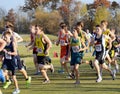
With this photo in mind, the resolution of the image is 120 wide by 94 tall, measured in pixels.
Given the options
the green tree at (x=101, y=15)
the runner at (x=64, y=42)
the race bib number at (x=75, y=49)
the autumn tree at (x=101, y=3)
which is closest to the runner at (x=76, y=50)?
the race bib number at (x=75, y=49)

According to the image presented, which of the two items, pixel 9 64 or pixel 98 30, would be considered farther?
pixel 98 30

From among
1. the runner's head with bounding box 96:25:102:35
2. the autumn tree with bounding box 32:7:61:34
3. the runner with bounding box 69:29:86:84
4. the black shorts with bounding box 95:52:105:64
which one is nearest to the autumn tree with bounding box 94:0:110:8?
the autumn tree with bounding box 32:7:61:34

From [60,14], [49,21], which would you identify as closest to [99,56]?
[49,21]

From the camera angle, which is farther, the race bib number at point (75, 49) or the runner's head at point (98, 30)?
the runner's head at point (98, 30)

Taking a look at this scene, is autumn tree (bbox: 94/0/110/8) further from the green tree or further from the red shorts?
the red shorts

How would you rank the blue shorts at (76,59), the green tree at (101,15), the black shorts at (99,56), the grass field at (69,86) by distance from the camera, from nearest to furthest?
the grass field at (69,86) < the blue shorts at (76,59) < the black shorts at (99,56) < the green tree at (101,15)

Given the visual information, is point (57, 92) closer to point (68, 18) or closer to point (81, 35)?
point (81, 35)

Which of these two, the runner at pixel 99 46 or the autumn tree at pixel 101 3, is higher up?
the autumn tree at pixel 101 3

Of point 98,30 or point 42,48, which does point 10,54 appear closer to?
point 42,48

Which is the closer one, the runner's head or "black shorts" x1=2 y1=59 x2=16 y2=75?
"black shorts" x1=2 y1=59 x2=16 y2=75

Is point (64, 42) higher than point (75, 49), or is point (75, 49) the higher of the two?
point (64, 42)

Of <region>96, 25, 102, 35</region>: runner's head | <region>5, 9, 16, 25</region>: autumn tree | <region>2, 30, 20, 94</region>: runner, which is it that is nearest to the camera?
<region>2, 30, 20, 94</region>: runner

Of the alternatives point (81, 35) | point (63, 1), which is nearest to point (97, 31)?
point (81, 35)

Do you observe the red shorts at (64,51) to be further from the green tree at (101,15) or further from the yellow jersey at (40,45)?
the green tree at (101,15)
